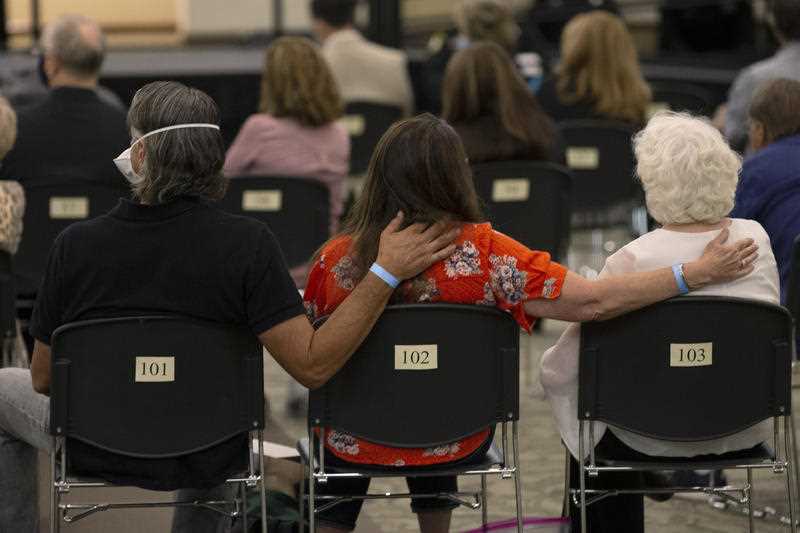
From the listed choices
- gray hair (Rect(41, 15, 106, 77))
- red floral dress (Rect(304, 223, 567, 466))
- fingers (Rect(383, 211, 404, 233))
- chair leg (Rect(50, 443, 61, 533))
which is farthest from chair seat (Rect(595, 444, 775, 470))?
gray hair (Rect(41, 15, 106, 77))

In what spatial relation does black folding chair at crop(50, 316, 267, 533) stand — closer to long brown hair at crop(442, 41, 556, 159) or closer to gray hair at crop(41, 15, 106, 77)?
long brown hair at crop(442, 41, 556, 159)

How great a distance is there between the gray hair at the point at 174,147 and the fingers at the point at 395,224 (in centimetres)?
40

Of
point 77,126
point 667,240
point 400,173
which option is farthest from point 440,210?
point 77,126

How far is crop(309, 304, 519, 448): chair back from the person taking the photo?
10.4 feet

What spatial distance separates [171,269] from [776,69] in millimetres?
3840

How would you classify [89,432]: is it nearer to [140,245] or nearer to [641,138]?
[140,245]

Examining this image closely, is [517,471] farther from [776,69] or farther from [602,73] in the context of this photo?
[602,73]

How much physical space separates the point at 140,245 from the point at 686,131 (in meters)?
1.30

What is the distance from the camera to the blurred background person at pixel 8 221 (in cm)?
428

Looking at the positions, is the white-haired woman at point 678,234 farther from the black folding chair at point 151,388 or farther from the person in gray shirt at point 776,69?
the person in gray shirt at point 776,69

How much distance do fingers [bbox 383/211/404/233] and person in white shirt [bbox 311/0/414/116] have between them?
481cm

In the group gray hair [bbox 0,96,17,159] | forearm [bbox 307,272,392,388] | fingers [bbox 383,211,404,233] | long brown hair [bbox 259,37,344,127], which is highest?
long brown hair [bbox 259,37,344,127]

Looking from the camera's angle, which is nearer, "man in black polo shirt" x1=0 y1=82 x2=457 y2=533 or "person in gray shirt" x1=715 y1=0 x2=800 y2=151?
"man in black polo shirt" x1=0 y1=82 x2=457 y2=533

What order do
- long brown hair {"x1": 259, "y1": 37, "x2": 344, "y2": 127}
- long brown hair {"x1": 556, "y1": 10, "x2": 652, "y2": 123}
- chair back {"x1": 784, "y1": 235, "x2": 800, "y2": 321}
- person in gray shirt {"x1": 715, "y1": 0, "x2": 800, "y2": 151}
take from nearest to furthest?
chair back {"x1": 784, "y1": 235, "x2": 800, "y2": 321} → long brown hair {"x1": 259, "y1": 37, "x2": 344, "y2": 127} → person in gray shirt {"x1": 715, "y1": 0, "x2": 800, "y2": 151} → long brown hair {"x1": 556, "y1": 10, "x2": 652, "y2": 123}
